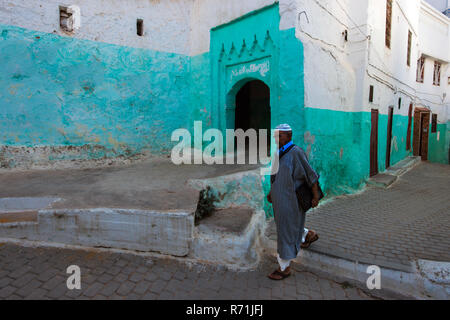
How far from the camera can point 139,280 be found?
286cm

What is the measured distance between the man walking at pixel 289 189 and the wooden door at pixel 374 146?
19.4 feet

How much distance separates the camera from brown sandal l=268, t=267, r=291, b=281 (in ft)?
9.72

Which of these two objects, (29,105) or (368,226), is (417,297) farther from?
(29,105)

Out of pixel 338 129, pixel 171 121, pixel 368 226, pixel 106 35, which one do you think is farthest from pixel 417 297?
pixel 106 35

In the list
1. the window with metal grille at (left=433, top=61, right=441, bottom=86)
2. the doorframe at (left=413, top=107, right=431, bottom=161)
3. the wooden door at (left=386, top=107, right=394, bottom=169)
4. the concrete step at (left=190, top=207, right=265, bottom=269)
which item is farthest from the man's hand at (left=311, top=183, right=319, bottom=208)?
the window with metal grille at (left=433, top=61, right=441, bottom=86)

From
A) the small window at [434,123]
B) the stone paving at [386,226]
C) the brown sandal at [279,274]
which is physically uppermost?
the small window at [434,123]

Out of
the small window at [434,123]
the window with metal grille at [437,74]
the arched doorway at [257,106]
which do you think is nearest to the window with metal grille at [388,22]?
the arched doorway at [257,106]

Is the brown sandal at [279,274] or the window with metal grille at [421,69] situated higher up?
the window with metal grille at [421,69]

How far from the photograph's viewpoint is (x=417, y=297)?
8.94 feet

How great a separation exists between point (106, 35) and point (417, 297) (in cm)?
667

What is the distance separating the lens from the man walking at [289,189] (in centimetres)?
285

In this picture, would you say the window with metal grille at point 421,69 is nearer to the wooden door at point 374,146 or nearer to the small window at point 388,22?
the small window at point 388,22

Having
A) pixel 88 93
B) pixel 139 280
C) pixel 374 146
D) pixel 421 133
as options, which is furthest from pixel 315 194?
pixel 421 133

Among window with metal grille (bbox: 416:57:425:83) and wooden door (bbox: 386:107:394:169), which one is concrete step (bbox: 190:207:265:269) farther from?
window with metal grille (bbox: 416:57:425:83)
